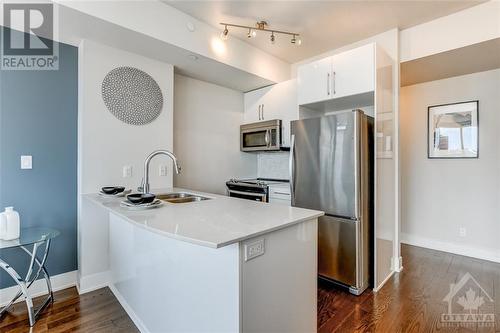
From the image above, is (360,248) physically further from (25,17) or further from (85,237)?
(25,17)

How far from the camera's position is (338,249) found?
2467 millimetres

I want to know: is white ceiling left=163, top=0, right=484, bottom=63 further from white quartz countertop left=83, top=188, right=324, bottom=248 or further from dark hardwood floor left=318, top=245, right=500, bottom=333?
dark hardwood floor left=318, top=245, right=500, bottom=333

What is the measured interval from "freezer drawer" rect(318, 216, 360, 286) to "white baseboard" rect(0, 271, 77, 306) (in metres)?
2.45

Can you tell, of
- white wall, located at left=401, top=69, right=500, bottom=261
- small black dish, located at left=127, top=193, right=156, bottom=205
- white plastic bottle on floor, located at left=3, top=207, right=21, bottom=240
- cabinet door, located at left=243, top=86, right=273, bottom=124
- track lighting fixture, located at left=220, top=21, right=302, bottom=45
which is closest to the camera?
small black dish, located at left=127, top=193, right=156, bottom=205

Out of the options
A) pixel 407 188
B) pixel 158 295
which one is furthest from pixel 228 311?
pixel 407 188

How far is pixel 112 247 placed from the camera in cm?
235

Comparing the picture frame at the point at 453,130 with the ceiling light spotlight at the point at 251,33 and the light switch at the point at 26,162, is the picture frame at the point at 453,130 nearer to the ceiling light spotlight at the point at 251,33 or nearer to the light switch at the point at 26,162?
the ceiling light spotlight at the point at 251,33

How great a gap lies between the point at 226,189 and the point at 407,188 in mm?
2657

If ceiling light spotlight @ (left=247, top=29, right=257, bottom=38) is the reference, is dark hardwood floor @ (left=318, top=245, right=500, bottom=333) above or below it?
below

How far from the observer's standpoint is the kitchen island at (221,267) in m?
1.20

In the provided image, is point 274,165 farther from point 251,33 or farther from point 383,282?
point 383,282

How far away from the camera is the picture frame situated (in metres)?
3.20

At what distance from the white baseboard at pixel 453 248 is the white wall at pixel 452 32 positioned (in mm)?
2426

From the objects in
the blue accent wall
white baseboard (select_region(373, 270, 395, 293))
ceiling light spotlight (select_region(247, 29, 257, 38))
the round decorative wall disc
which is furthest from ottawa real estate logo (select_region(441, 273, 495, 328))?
the blue accent wall
